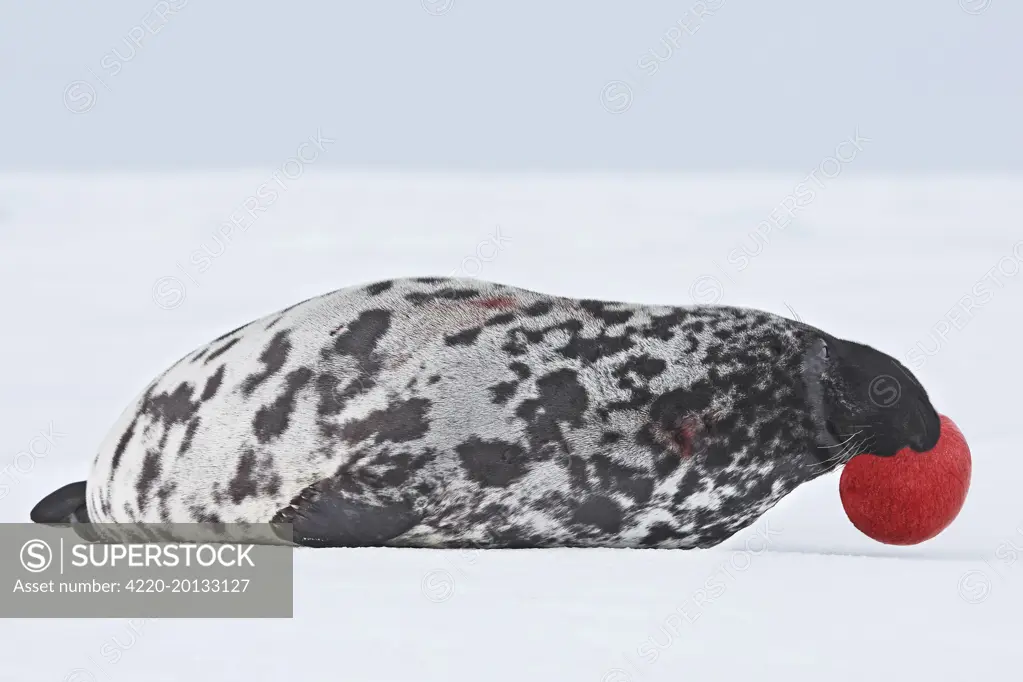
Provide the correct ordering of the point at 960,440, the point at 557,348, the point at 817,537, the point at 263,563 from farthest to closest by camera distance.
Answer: the point at 817,537
the point at 960,440
the point at 557,348
the point at 263,563

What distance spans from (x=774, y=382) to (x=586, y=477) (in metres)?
0.55

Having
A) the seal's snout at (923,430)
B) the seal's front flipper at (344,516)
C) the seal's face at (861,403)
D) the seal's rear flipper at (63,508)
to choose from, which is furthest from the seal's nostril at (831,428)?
the seal's rear flipper at (63,508)

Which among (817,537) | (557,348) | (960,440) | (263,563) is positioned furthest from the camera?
(817,537)

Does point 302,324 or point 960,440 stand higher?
point 302,324

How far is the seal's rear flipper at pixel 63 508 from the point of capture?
162 inches

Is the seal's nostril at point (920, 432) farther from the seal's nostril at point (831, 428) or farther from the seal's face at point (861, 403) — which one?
the seal's nostril at point (831, 428)

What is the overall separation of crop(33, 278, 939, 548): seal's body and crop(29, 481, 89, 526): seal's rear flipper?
0.34 meters

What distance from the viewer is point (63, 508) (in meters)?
4.14

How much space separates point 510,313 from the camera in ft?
12.0

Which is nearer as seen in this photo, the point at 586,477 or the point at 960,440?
the point at 586,477

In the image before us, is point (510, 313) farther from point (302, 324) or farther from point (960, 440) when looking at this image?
point (960, 440)

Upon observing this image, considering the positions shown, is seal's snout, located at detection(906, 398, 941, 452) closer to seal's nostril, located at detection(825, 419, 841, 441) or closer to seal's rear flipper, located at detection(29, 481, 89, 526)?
seal's nostril, located at detection(825, 419, 841, 441)

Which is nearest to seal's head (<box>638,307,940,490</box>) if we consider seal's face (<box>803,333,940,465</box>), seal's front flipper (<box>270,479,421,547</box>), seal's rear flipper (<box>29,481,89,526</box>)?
seal's face (<box>803,333,940,465</box>)

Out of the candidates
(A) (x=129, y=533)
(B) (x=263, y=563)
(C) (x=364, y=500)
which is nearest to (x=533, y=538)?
(C) (x=364, y=500)
